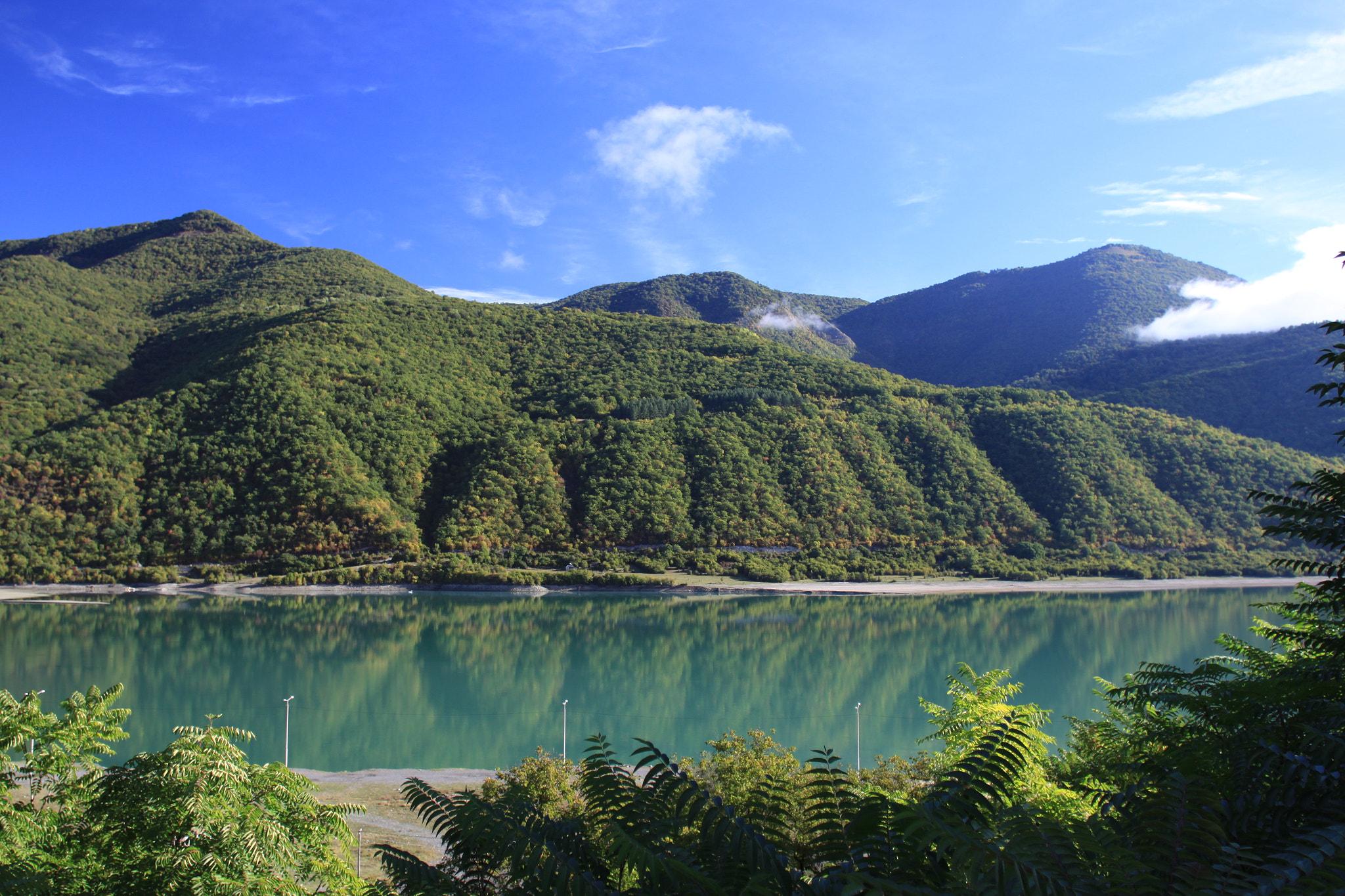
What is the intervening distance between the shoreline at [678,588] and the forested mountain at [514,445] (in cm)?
579

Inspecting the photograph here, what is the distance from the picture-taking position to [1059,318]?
174500 millimetres

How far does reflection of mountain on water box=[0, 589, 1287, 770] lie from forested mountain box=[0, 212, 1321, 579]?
13.8 metres

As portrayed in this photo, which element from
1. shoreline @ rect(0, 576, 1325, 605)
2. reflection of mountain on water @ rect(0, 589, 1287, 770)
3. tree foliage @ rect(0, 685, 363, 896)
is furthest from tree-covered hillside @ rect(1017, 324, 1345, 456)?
tree foliage @ rect(0, 685, 363, 896)

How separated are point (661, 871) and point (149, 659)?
159 ft

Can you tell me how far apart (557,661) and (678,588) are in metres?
24.0

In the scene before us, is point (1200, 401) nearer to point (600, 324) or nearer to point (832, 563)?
point (832, 563)

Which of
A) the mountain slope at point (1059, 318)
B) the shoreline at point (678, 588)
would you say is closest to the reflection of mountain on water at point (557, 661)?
the shoreline at point (678, 588)

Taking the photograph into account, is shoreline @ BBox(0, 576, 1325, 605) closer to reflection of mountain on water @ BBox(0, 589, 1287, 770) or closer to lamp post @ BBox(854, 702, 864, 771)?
reflection of mountain on water @ BBox(0, 589, 1287, 770)

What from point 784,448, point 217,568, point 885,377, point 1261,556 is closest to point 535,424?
point 784,448

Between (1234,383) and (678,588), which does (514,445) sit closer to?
(678,588)

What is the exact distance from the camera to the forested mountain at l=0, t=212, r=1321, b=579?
2798 inches

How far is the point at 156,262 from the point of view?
5354 inches

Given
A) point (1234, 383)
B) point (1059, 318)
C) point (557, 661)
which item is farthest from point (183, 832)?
point (1059, 318)

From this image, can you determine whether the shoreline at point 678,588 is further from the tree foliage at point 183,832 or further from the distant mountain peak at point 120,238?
Answer: the distant mountain peak at point 120,238
